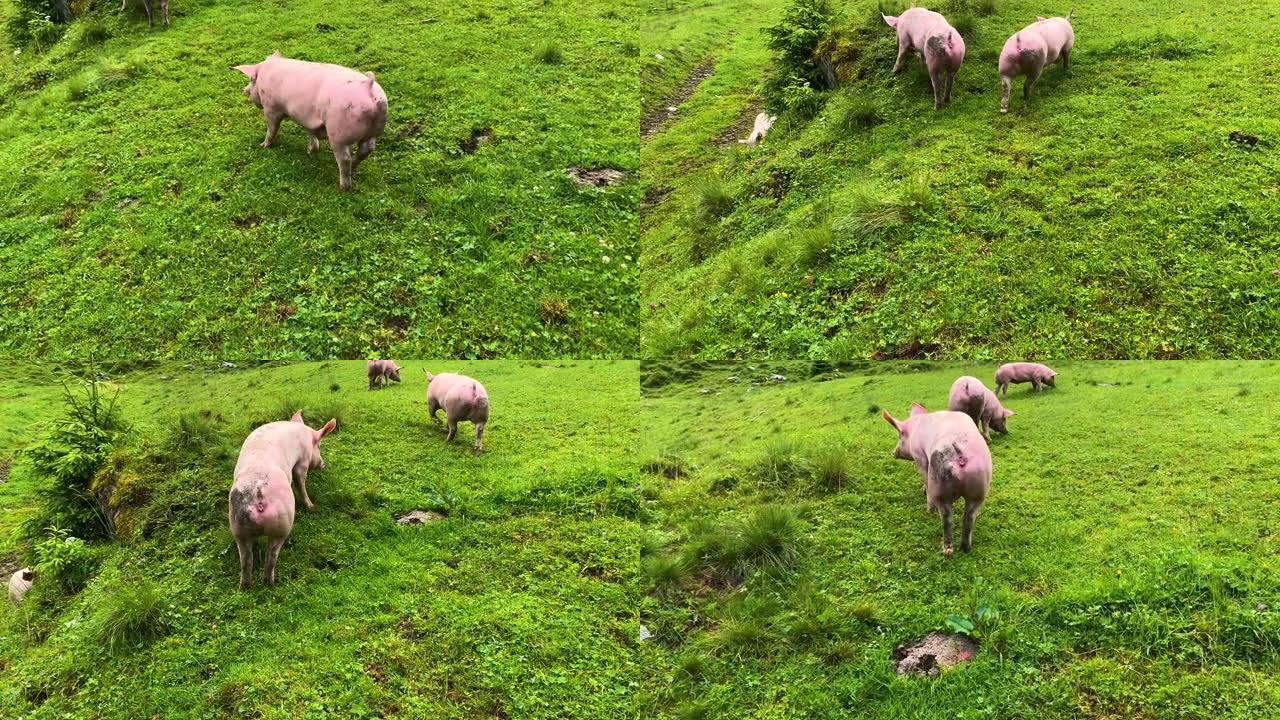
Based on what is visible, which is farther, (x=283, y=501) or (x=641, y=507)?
(x=641, y=507)

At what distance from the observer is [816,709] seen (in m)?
6.63

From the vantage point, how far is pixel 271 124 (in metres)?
10.9

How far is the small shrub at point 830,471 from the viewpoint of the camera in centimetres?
922

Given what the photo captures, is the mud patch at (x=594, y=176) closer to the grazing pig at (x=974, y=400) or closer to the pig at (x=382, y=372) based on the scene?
the pig at (x=382, y=372)

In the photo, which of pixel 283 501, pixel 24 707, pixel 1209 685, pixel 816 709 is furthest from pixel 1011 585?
pixel 24 707

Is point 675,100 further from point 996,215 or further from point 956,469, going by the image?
point 956,469

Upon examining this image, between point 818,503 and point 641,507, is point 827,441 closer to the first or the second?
A: point 818,503

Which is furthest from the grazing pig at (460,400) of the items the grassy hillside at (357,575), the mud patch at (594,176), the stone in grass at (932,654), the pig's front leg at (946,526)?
the stone in grass at (932,654)

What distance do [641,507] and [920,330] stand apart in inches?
147

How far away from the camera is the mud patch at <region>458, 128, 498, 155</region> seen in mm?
11664

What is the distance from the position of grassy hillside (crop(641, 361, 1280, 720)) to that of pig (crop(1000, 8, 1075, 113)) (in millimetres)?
4107

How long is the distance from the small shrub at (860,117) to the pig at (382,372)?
752 centimetres

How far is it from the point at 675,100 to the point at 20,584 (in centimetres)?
1319

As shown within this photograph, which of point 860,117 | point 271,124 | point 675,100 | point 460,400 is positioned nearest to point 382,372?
point 460,400
